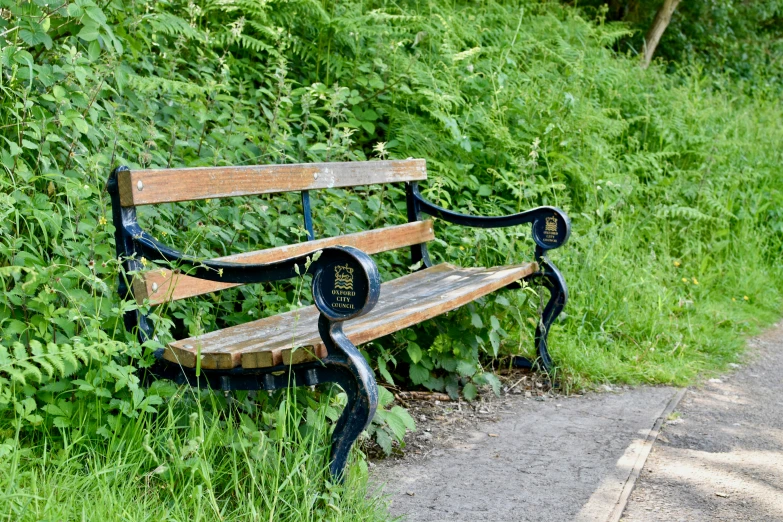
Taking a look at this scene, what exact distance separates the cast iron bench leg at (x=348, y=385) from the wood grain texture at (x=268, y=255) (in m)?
0.45

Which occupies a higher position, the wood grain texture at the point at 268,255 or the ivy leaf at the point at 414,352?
the wood grain texture at the point at 268,255

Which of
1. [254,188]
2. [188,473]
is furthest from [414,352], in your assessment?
[188,473]

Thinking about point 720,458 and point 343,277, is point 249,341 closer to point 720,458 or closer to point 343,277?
point 343,277

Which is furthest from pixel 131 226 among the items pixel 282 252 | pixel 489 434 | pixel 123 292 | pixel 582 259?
pixel 582 259

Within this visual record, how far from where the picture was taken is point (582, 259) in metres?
4.87

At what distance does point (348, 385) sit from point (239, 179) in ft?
3.11

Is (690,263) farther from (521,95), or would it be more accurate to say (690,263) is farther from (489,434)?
(489,434)

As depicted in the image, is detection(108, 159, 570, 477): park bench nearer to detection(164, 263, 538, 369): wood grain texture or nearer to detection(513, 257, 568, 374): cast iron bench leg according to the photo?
detection(164, 263, 538, 369): wood grain texture

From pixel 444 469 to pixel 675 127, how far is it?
4770mm

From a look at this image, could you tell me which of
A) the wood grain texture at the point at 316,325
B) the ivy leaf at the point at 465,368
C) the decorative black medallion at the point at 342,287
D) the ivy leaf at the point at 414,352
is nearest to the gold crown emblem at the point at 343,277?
the decorative black medallion at the point at 342,287

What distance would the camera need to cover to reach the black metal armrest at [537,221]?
12.8 ft

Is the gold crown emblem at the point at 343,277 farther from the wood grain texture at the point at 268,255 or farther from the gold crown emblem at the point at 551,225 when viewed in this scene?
the gold crown emblem at the point at 551,225

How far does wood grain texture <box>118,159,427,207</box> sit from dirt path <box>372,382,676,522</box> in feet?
3.65

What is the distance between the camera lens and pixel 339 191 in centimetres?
388
